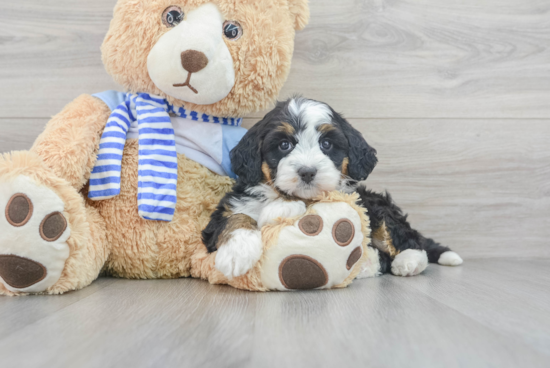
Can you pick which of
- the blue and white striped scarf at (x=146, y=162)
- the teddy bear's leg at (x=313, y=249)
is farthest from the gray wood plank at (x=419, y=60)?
the teddy bear's leg at (x=313, y=249)

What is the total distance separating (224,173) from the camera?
71.7 inches

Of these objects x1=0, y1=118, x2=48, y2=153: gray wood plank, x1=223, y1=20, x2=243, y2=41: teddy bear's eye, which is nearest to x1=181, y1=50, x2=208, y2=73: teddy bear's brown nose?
x1=223, y1=20, x2=243, y2=41: teddy bear's eye

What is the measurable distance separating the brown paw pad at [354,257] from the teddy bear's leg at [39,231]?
88cm

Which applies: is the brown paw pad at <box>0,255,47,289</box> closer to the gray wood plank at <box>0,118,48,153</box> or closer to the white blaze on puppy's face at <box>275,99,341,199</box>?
the white blaze on puppy's face at <box>275,99,341,199</box>

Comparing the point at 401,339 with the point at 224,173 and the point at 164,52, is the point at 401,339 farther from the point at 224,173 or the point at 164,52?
the point at 164,52

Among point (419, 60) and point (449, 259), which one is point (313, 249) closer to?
point (449, 259)

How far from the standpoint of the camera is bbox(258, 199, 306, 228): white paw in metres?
1.46

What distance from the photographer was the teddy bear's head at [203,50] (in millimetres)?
1571

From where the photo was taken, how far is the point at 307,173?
1.42 meters

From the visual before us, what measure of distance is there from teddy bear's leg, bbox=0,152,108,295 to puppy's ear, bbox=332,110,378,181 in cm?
95

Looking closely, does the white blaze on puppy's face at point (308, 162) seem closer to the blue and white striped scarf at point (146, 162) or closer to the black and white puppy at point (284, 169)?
the black and white puppy at point (284, 169)

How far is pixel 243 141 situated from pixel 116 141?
1.54 feet

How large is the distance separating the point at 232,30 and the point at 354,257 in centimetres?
95

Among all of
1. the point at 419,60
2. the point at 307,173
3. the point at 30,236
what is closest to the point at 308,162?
the point at 307,173
